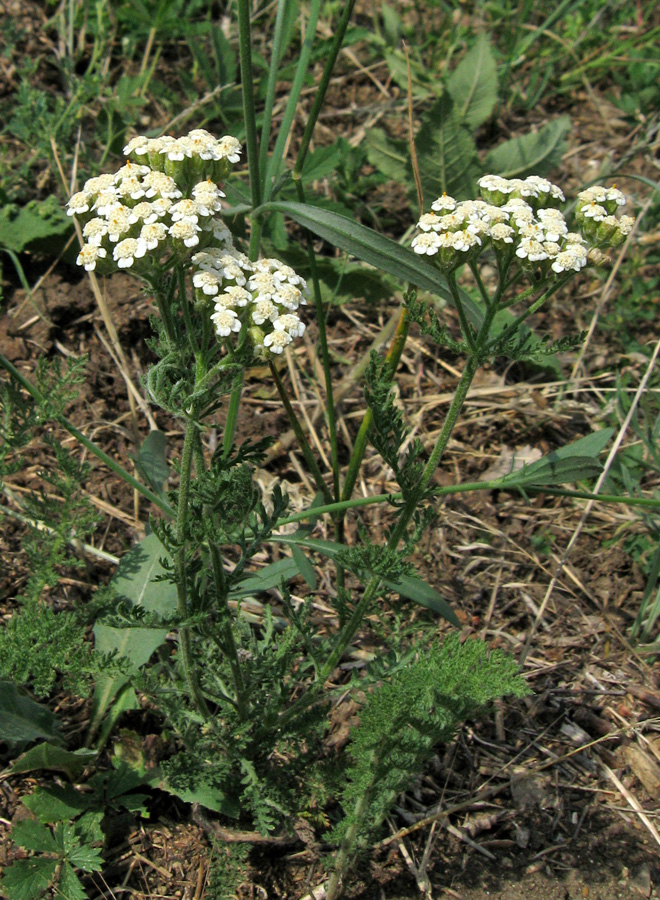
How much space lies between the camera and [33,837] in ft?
7.87

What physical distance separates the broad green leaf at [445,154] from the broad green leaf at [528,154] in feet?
0.85

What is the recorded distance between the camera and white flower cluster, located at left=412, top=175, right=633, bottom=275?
191cm

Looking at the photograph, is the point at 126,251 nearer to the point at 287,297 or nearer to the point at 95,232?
the point at 95,232

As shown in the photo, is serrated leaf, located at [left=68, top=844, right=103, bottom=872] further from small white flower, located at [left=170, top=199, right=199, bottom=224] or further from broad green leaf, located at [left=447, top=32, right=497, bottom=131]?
broad green leaf, located at [left=447, top=32, right=497, bottom=131]

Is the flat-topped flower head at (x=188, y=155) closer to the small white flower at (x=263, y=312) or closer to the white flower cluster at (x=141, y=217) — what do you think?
the white flower cluster at (x=141, y=217)

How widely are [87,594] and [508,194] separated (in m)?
2.08

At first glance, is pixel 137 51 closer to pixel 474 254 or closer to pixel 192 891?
pixel 474 254

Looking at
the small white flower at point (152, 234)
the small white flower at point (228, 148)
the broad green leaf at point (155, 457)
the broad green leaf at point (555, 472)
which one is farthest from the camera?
the broad green leaf at point (155, 457)

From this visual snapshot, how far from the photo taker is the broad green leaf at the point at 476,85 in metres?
4.18

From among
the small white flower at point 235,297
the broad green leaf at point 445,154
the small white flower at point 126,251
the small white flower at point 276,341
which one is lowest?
the broad green leaf at point 445,154

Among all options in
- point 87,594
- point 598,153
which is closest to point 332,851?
point 87,594

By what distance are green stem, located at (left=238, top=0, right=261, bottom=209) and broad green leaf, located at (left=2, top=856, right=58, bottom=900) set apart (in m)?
2.05

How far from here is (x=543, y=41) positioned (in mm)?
5066

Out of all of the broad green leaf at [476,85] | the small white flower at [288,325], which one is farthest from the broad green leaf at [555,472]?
the broad green leaf at [476,85]
